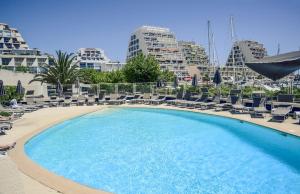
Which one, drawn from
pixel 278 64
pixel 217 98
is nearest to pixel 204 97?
pixel 217 98

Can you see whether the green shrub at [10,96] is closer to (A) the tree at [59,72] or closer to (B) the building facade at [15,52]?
(A) the tree at [59,72]

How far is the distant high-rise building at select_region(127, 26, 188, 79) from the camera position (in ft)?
332

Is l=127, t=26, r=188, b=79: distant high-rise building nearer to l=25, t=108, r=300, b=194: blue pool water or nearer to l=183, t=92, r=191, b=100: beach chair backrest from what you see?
l=183, t=92, r=191, b=100: beach chair backrest

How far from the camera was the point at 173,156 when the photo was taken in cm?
924

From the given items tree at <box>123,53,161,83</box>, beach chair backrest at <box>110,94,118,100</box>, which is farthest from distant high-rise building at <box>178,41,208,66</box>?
beach chair backrest at <box>110,94,118,100</box>

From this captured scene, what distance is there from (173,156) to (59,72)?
22.4 meters

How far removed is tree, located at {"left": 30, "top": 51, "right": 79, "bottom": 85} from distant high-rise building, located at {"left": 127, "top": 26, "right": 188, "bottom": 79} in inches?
2785

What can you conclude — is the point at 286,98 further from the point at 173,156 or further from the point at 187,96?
the point at 173,156

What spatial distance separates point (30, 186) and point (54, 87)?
25856 mm

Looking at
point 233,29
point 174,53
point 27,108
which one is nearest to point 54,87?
point 27,108

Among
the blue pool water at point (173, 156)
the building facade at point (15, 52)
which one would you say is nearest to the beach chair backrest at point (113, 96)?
the blue pool water at point (173, 156)

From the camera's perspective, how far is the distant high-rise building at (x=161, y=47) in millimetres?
101125

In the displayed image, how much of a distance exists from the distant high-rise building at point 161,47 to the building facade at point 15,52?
38.5 meters

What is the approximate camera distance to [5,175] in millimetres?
6262
